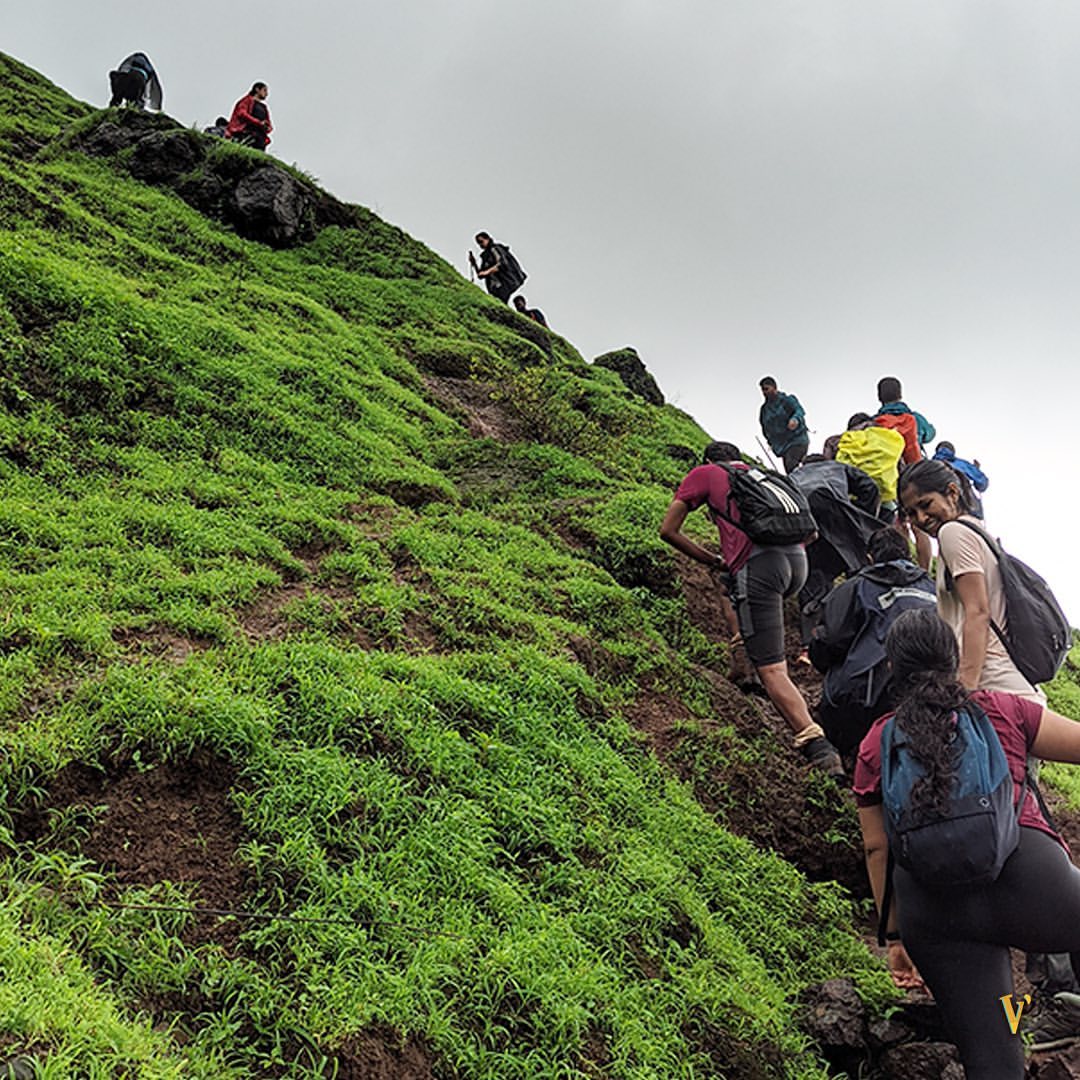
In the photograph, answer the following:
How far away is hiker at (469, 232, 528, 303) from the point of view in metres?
20.8

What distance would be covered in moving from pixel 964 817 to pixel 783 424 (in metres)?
10.6

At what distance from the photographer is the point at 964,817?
122 inches

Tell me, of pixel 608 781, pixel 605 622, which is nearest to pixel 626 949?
→ pixel 608 781

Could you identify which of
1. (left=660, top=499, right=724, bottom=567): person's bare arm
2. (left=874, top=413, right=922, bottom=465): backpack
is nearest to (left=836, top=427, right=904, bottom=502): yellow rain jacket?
(left=874, top=413, right=922, bottom=465): backpack

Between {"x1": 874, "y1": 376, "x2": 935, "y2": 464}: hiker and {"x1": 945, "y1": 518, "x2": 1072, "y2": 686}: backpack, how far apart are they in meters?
5.58

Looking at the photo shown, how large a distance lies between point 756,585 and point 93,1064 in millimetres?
5178

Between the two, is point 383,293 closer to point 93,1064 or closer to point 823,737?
point 823,737

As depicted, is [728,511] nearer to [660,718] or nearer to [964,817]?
[660,718]

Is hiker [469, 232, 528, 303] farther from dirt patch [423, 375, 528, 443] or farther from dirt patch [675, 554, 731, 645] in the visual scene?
dirt patch [675, 554, 731, 645]

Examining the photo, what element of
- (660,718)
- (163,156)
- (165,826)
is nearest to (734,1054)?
(165,826)

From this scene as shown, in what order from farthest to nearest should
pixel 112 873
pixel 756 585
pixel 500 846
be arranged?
pixel 756 585, pixel 500 846, pixel 112 873

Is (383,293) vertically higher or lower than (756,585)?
higher

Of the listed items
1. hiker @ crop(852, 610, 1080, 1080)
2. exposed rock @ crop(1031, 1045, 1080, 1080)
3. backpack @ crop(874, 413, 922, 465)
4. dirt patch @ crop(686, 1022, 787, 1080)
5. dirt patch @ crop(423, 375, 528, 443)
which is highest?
backpack @ crop(874, 413, 922, 465)

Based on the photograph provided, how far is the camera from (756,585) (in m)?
6.68
